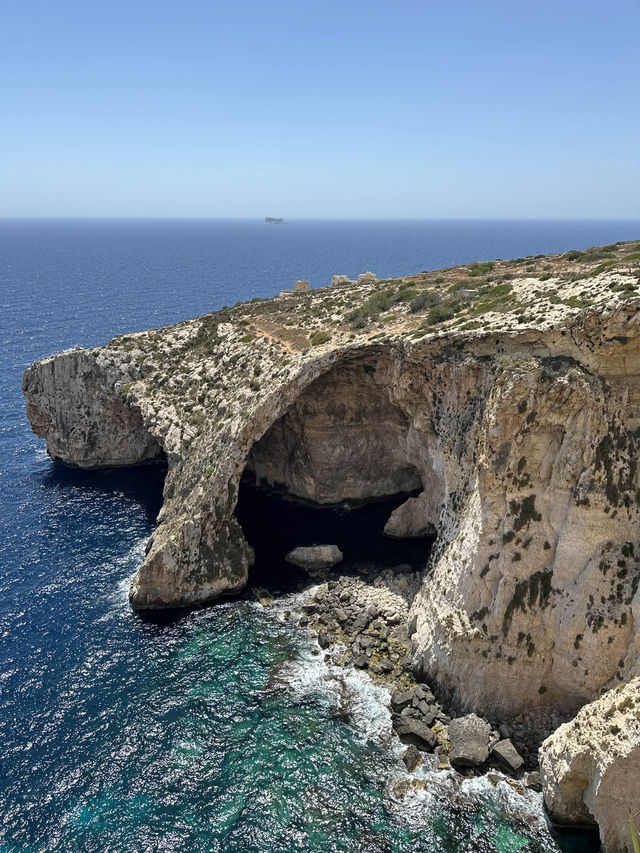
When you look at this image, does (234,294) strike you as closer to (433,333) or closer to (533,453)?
(433,333)

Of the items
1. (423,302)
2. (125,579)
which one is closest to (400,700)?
(125,579)

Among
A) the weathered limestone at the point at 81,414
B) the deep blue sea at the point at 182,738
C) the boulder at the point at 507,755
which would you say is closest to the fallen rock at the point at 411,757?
the deep blue sea at the point at 182,738

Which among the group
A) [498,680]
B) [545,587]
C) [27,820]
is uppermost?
[545,587]

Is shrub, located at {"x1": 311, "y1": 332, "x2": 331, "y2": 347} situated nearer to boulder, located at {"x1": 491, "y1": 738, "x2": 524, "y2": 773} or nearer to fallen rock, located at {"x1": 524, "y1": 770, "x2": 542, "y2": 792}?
boulder, located at {"x1": 491, "y1": 738, "x2": 524, "y2": 773}

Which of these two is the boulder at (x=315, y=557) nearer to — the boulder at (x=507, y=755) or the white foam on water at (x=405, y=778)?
the white foam on water at (x=405, y=778)

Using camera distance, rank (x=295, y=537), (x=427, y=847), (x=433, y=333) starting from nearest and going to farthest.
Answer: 1. (x=427, y=847)
2. (x=433, y=333)
3. (x=295, y=537)

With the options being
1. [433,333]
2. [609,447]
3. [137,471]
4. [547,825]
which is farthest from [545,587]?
[137,471]

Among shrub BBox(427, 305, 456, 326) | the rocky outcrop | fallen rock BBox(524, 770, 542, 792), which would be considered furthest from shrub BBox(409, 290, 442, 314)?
fallen rock BBox(524, 770, 542, 792)
